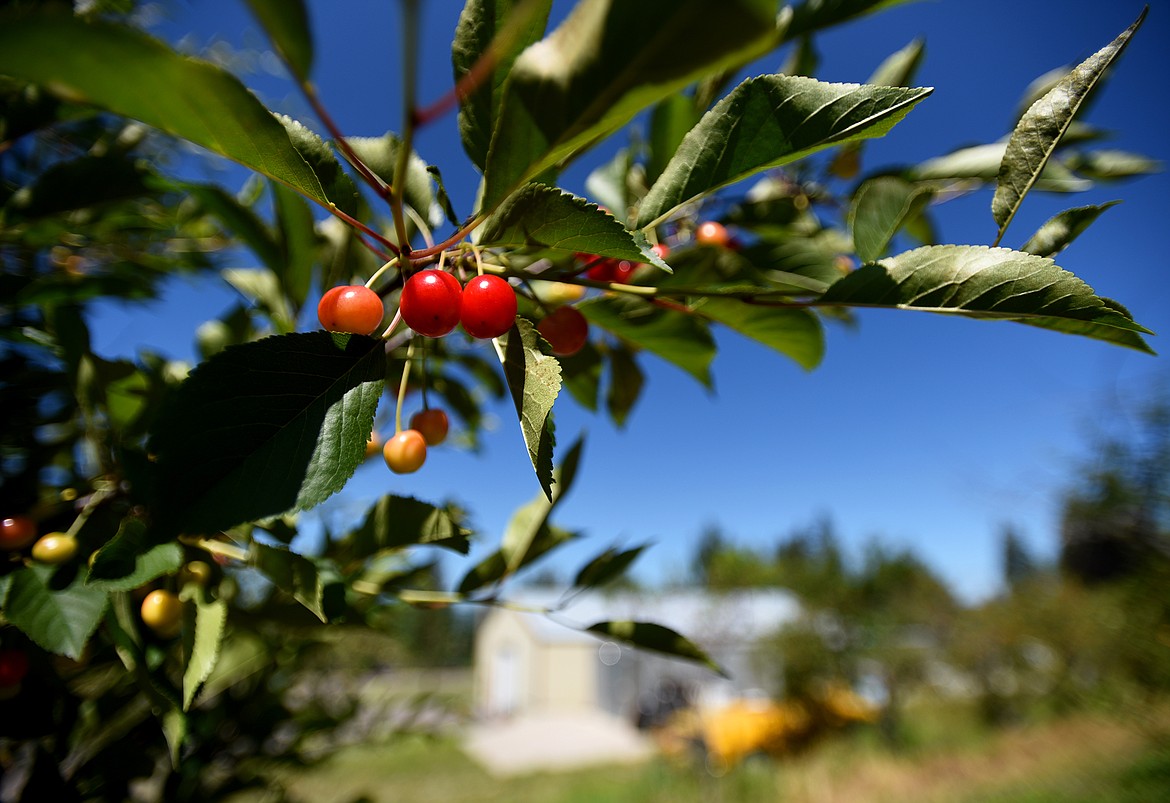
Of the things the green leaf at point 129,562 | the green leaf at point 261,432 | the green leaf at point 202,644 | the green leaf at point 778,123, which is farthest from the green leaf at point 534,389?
the green leaf at point 202,644

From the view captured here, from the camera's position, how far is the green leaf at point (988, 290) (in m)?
0.52

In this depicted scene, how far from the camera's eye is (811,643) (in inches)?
562

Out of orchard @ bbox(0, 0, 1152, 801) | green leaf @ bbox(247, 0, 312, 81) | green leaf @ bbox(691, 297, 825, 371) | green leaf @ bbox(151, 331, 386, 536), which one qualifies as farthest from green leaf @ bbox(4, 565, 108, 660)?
green leaf @ bbox(691, 297, 825, 371)

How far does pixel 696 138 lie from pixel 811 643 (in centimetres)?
1580

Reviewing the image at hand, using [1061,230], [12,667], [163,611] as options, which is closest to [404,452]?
[163,611]

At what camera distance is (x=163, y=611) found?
2.35 feet

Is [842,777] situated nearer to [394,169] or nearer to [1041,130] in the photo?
[1041,130]

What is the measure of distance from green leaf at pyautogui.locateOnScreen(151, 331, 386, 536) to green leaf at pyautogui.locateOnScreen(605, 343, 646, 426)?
2.02 ft

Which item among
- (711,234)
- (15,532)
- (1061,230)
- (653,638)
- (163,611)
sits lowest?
(653,638)

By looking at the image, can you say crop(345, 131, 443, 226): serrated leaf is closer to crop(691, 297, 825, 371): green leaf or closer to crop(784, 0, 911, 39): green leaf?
crop(691, 297, 825, 371): green leaf

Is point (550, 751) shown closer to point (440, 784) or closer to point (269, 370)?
point (440, 784)

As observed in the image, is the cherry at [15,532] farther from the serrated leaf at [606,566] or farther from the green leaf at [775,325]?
the green leaf at [775,325]

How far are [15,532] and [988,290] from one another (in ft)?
3.60

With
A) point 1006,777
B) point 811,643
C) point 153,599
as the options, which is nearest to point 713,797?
point 1006,777
